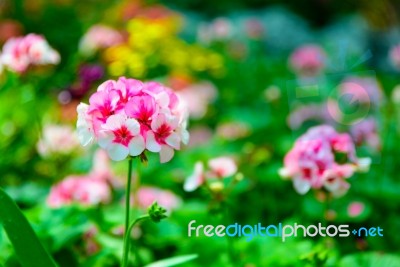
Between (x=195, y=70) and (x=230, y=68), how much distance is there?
0.23 m

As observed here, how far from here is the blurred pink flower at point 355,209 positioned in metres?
1.78

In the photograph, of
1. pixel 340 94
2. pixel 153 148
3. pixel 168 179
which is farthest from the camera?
pixel 340 94

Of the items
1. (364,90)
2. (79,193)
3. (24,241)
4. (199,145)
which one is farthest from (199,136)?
(24,241)

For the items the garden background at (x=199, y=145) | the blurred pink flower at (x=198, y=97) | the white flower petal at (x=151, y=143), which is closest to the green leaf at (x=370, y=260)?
the garden background at (x=199, y=145)

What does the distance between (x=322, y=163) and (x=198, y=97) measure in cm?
166

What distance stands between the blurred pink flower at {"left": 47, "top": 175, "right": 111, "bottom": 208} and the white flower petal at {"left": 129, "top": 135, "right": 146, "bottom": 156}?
0.65 metres

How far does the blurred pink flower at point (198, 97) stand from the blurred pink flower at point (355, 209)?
116cm

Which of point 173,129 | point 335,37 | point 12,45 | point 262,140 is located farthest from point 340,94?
point 335,37

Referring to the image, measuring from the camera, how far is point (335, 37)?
476 centimetres

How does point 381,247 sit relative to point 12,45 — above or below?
below

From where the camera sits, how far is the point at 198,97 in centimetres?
301

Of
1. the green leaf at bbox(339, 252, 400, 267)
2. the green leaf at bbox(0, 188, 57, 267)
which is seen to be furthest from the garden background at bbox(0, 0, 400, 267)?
the green leaf at bbox(0, 188, 57, 267)

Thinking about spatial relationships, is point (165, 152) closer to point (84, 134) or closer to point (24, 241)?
point (84, 134)

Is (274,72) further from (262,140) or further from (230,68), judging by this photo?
(262,140)
